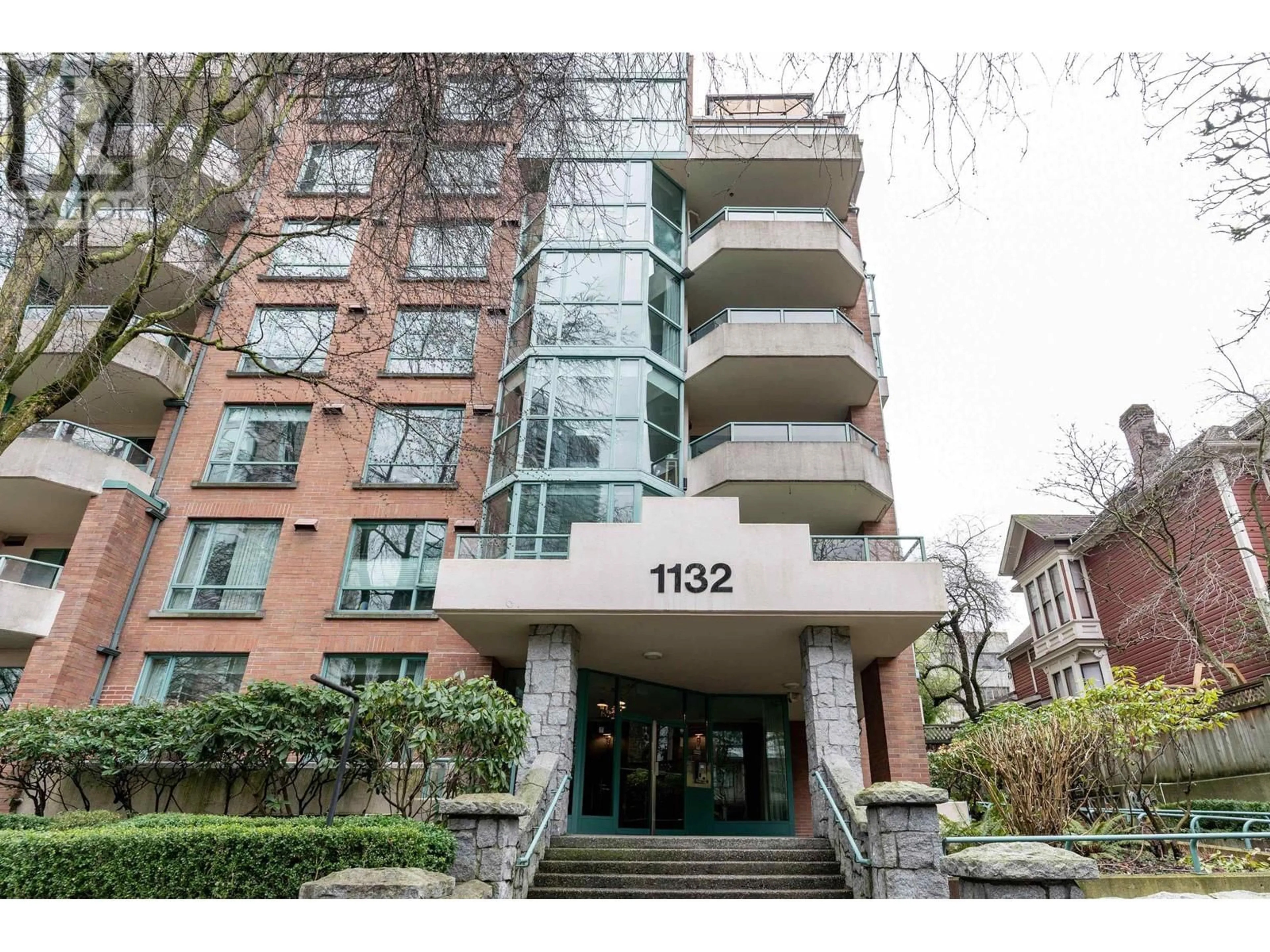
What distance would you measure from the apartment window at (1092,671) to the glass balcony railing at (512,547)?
57.6 feet

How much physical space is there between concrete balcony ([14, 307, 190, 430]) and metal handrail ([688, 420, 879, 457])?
10383mm

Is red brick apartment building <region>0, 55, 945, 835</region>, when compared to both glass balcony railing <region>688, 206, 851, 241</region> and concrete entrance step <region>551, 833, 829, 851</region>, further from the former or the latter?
concrete entrance step <region>551, 833, 829, 851</region>

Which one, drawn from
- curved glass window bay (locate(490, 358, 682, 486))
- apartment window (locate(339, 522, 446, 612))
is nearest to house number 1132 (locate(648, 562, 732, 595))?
curved glass window bay (locate(490, 358, 682, 486))

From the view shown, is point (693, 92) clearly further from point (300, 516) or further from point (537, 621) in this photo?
point (300, 516)

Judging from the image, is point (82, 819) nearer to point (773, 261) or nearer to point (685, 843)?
point (685, 843)

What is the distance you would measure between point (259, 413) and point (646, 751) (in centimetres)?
1088

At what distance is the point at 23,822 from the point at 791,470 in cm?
1274

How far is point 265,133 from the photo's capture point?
7512 mm

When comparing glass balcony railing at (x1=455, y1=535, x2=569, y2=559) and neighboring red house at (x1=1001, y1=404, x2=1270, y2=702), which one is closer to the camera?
glass balcony railing at (x1=455, y1=535, x2=569, y2=559)

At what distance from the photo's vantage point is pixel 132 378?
14844 mm

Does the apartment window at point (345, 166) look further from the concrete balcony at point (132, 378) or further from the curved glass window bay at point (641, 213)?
the concrete balcony at point (132, 378)

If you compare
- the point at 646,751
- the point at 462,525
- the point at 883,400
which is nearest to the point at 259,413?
the point at 462,525

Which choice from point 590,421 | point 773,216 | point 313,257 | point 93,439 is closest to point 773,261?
point 773,216

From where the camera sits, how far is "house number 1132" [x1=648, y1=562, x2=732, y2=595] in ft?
33.9
